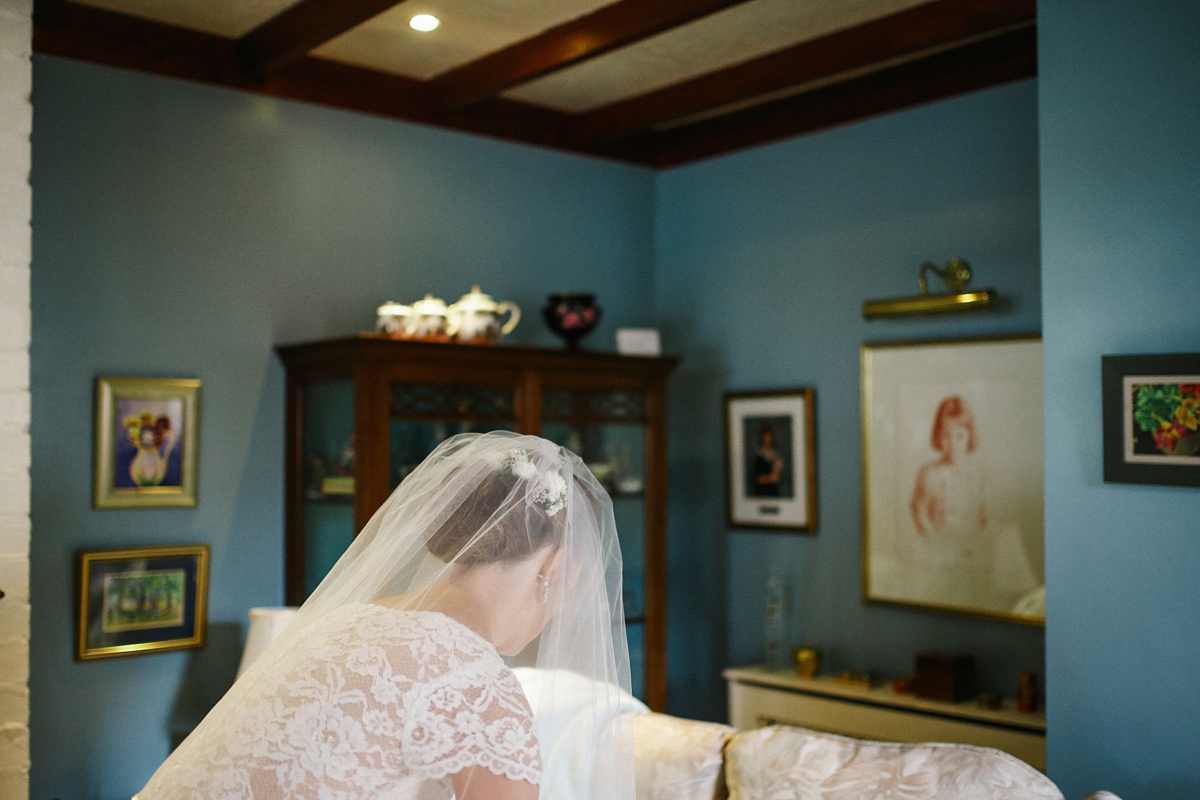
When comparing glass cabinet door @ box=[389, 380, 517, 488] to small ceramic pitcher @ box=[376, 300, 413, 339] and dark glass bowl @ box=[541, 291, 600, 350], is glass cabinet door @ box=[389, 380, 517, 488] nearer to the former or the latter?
small ceramic pitcher @ box=[376, 300, 413, 339]

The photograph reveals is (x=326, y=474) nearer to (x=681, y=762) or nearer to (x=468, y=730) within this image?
(x=681, y=762)

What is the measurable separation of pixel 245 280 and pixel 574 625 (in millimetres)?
2149

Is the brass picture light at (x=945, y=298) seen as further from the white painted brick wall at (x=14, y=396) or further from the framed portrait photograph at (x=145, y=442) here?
the white painted brick wall at (x=14, y=396)

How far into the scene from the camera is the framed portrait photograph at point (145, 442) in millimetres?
3086

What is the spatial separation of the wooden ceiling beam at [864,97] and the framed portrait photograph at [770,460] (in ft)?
3.28

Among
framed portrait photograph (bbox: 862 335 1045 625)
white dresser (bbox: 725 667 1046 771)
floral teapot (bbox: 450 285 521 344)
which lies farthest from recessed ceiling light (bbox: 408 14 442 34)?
white dresser (bbox: 725 667 1046 771)

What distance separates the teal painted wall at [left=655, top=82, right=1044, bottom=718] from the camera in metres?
3.42

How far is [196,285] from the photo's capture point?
3.30 metres

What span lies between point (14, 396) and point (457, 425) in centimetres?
124

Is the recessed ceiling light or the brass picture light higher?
the recessed ceiling light

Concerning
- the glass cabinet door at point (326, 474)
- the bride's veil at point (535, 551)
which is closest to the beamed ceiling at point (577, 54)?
the glass cabinet door at point (326, 474)

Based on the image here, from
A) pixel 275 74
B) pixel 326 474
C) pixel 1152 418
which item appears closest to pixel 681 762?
pixel 1152 418

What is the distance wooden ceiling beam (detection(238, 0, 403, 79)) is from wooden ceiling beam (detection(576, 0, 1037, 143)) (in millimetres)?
1270

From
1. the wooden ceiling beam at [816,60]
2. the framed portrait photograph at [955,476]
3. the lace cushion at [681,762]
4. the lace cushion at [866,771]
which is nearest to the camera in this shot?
the lace cushion at [866,771]
